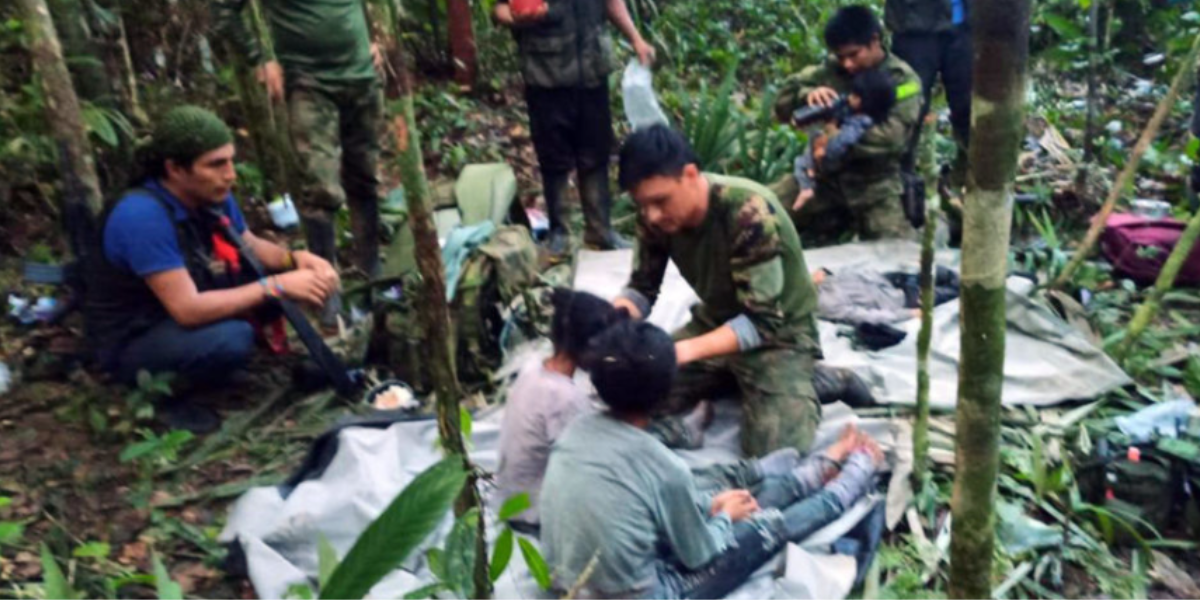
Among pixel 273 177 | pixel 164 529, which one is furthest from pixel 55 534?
pixel 273 177

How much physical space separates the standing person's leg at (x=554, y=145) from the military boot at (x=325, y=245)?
1.15 metres

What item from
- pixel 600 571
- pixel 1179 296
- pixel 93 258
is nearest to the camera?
pixel 600 571

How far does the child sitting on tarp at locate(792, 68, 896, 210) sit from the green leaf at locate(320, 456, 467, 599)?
14.5ft

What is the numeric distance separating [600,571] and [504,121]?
5.25m

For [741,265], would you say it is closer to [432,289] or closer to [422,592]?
[432,289]

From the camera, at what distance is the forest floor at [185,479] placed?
343 centimetres

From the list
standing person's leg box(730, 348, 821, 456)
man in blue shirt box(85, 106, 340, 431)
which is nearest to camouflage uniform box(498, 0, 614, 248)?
man in blue shirt box(85, 106, 340, 431)

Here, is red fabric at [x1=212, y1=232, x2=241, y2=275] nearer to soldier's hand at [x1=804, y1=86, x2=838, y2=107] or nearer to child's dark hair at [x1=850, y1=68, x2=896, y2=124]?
soldier's hand at [x1=804, y1=86, x2=838, y2=107]

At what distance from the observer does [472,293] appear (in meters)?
4.56

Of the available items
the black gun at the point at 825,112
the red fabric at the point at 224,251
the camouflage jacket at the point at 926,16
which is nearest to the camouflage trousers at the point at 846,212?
the black gun at the point at 825,112

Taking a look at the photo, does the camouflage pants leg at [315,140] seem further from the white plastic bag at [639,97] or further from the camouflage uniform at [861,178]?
the camouflage uniform at [861,178]

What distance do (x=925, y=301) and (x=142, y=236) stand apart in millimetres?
2647

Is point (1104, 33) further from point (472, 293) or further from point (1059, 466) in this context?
point (472, 293)

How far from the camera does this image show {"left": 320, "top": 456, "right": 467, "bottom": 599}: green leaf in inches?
53.7
